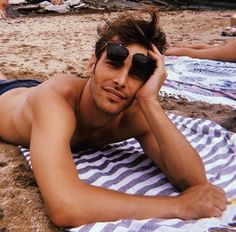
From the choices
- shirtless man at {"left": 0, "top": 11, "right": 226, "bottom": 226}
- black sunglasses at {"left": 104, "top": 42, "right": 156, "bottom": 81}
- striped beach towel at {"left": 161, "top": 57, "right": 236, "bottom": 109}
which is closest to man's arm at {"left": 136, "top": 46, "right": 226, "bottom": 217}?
shirtless man at {"left": 0, "top": 11, "right": 226, "bottom": 226}

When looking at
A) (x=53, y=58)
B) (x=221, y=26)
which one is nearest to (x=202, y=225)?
(x=53, y=58)

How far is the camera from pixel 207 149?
9.37ft

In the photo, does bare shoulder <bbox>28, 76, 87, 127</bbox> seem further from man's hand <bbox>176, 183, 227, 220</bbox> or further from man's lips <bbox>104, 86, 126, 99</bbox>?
man's hand <bbox>176, 183, 227, 220</bbox>

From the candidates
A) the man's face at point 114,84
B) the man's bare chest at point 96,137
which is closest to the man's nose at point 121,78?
the man's face at point 114,84

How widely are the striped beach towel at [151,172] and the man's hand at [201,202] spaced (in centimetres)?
3

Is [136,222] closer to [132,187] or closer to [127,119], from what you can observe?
[132,187]

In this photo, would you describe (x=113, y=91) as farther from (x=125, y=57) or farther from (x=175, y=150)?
(x=175, y=150)

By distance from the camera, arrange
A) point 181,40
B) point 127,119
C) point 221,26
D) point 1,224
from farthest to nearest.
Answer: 1. point 221,26
2. point 181,40
3. point 127,119
4. point 1,224

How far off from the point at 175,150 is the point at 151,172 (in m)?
0.35

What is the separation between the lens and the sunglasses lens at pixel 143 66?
7.19 feet

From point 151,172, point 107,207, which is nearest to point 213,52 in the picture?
point 151,172

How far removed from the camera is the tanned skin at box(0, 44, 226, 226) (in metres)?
1.87

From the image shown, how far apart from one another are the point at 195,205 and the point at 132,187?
468mm

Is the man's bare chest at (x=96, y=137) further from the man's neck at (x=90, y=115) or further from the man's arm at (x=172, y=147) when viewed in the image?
the man's arm at (x=172, y=147)
